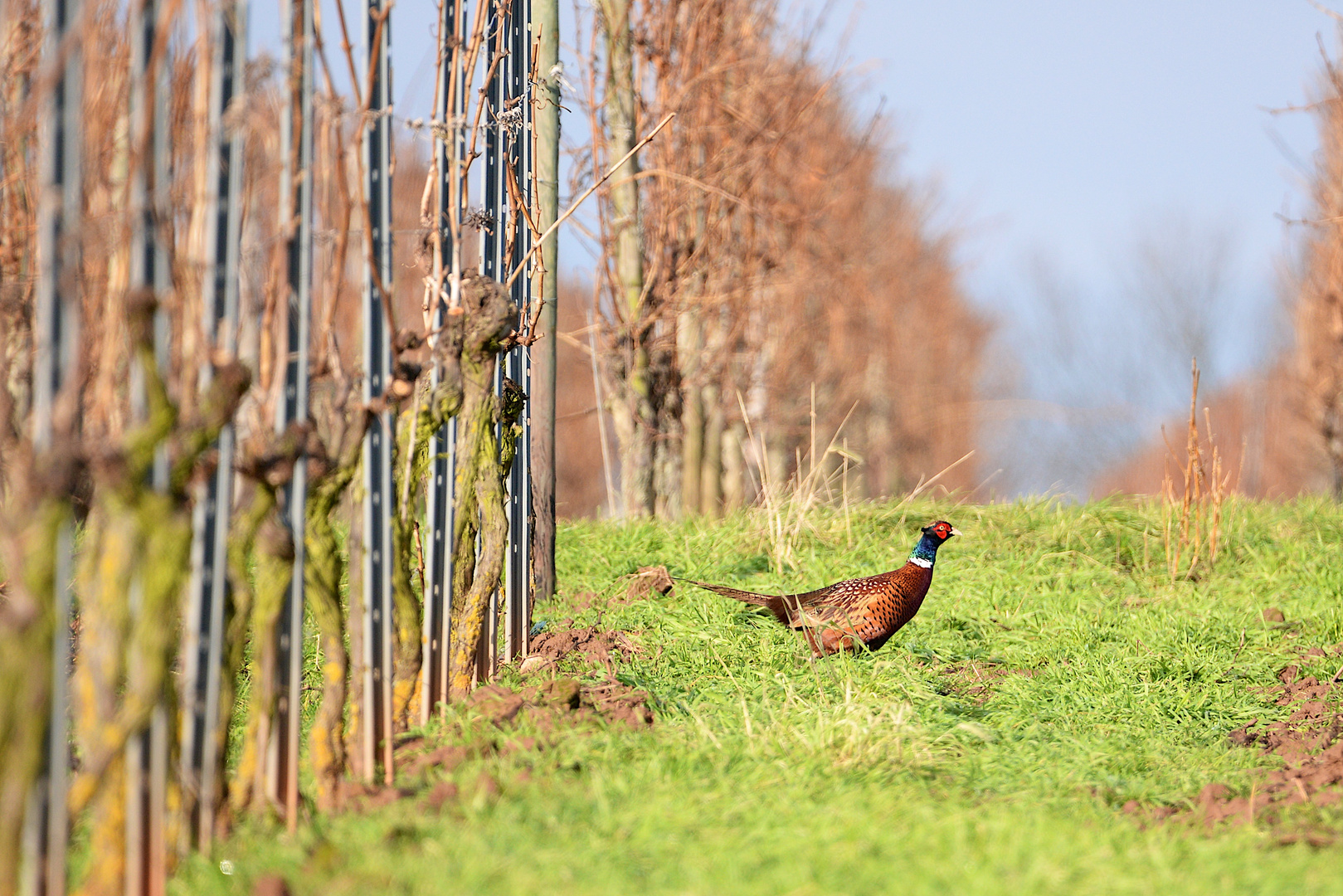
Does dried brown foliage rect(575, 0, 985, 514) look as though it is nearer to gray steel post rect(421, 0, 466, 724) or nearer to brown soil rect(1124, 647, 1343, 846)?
gray steel post rect(421, 0, 466, 724)

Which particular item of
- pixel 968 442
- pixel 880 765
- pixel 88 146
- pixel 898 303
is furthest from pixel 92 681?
pixel 968 442

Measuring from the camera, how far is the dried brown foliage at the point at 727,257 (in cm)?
888

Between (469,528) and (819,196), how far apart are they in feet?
35.0

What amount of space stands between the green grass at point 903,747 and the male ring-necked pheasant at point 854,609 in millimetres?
112

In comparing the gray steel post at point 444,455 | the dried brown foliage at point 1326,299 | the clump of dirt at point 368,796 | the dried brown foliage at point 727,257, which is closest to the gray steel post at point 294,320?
the clump of dirt at point 368,796

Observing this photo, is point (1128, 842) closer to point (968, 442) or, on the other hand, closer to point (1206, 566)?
point (1206, 566)

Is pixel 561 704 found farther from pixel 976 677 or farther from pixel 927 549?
pixel 927 549

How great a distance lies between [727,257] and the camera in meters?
10.2

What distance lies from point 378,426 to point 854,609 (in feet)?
7.59

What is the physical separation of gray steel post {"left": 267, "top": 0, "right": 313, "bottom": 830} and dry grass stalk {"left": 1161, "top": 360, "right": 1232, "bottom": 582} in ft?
15.9

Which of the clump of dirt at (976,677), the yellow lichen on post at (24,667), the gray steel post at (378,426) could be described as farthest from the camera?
the clump of dirt at (976,677)

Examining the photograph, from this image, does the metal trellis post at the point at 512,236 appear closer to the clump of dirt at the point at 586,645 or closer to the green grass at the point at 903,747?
the clump of dirt at the point at 586,645

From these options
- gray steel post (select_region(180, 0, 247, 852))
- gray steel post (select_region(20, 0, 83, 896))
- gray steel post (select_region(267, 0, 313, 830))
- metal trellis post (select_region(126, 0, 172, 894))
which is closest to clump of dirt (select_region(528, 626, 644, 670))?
gray steel post (select_region(267, 0, 313, 830))

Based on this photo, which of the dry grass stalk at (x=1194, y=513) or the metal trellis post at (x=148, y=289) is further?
the dry grass stalk at (x=1194, y=513)
